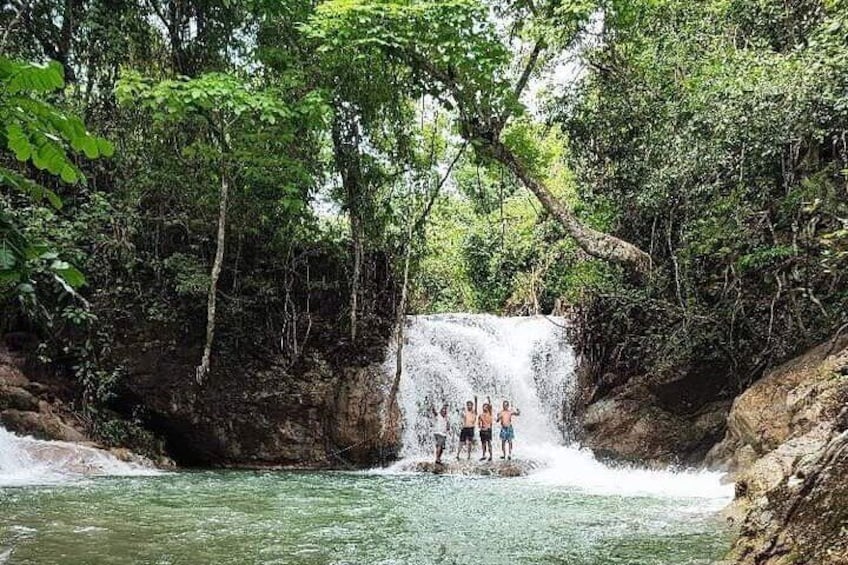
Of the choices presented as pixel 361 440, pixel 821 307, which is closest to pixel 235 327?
pixel 361 440

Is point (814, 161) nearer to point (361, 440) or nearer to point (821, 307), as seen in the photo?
point (821, 307)

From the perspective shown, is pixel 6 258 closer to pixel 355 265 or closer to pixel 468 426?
pixel 468 426

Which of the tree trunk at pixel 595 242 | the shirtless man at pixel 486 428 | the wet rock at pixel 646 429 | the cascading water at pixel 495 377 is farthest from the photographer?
the cascading water at pixel 495 377

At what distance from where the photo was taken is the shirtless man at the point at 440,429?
550 inches

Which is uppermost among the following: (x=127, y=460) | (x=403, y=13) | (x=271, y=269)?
(x=403, y=13)

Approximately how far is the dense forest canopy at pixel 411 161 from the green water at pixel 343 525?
400 centimetres

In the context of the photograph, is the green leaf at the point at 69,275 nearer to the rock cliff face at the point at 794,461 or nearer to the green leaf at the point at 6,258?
the green leaf at the point at 6,258

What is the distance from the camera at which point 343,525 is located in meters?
7.67

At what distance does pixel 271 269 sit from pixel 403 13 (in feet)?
20.4

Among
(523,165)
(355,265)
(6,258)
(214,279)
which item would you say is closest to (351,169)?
(355,265)

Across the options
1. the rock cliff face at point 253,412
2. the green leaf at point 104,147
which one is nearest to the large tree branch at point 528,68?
the rock cliff face at point 253,412

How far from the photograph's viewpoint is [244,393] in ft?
49.8

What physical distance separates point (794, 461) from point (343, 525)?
4.27 m

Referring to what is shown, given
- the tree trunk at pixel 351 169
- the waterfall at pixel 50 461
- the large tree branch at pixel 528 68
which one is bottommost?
the waterfall at pixel 50 461
